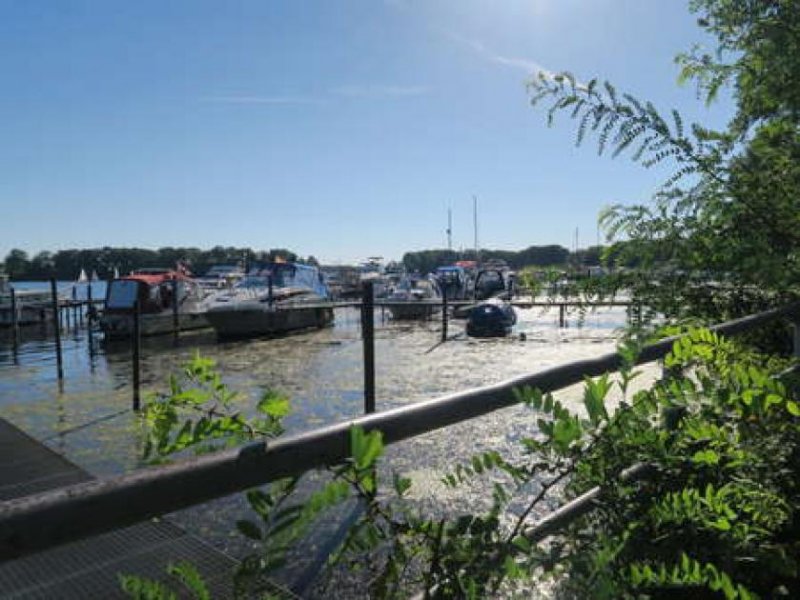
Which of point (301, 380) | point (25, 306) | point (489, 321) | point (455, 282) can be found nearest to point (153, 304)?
point (25, 306)

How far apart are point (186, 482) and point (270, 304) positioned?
973 inches

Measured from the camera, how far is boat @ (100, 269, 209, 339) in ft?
84.4

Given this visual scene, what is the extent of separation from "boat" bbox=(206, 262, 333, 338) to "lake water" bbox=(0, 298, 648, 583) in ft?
3.07

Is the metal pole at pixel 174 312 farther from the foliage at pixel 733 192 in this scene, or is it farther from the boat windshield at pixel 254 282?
the foliage at pixel 733 192

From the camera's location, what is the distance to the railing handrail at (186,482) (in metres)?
0.67

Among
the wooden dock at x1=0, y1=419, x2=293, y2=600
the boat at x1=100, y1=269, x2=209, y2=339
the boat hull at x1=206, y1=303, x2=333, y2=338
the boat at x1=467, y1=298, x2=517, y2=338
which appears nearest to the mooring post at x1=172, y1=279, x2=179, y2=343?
the boat at x1=100, y1=269, x2=209, y2=339

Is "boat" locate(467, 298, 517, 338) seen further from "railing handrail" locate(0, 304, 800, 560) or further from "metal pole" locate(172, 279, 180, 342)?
"railing handrail" locate(0, 304, 800, 560)

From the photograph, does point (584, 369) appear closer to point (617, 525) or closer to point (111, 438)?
point (617, 525)

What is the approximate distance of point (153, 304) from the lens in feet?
92.4

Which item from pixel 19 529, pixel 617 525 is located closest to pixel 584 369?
pixel 617 525

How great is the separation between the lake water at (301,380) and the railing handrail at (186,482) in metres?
0.40

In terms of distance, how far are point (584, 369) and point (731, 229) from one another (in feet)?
3.01

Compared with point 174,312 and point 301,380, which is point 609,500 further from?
point 174,312

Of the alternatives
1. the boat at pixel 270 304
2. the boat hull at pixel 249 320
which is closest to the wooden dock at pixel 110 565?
the boat at pixel 270 304
